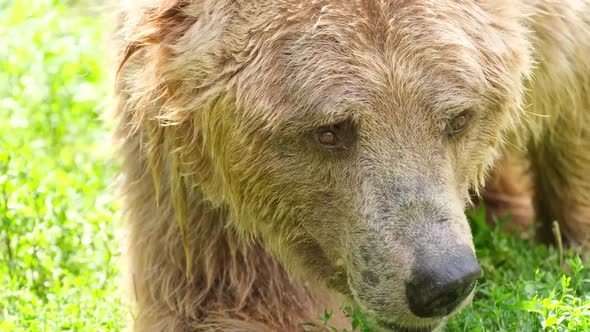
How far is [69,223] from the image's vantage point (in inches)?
226

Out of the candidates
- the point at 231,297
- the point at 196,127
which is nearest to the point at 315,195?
the point at 196,127

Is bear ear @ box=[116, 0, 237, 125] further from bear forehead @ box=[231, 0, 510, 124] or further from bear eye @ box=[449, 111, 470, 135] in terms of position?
bear eye @ box=[449, 111, 470, 135]

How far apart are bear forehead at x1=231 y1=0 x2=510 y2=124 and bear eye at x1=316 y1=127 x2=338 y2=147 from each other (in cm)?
8

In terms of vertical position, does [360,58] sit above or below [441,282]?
above

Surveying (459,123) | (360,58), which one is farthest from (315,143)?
(459,123)

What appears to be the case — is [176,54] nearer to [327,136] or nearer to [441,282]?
[327,136]

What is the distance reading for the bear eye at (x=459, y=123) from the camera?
13.1 feet

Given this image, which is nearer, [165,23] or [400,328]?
[400,328]

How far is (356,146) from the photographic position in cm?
391

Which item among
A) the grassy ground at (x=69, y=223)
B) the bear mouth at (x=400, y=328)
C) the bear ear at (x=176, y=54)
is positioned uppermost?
the bear ear at (x=176, y=54)

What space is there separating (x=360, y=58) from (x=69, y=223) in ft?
7.94

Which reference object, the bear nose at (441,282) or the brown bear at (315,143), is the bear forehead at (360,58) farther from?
the bear nose at (441,282)

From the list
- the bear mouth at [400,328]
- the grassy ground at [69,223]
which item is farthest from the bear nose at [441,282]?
the grassy ground at [69,223]

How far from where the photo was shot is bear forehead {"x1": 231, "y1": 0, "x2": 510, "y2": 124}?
3.86 metres
